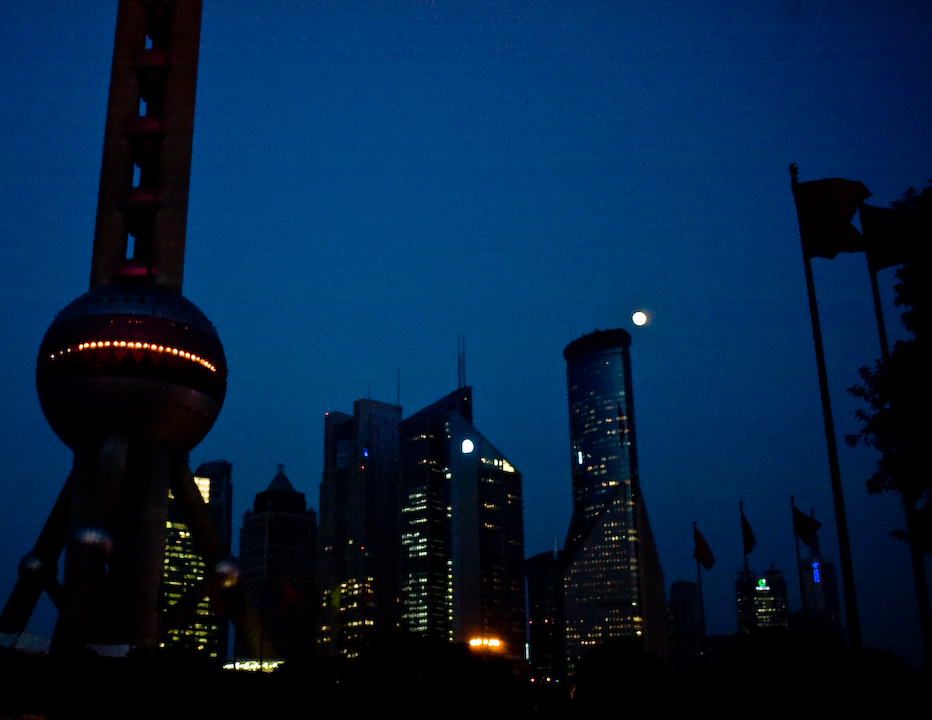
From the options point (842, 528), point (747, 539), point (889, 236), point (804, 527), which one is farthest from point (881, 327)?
point (747, 539)

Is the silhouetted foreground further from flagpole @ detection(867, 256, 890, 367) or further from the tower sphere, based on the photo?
the tower sphere

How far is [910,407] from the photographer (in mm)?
25344

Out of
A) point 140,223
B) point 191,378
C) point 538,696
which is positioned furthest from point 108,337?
point 538,696

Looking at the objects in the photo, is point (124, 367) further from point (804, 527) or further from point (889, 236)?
point (889, 236)

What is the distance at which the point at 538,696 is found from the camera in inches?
2184

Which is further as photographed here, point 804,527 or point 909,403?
point 804,527

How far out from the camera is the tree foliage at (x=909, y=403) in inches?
989

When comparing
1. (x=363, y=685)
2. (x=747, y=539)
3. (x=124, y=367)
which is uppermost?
(x=124, y=367)

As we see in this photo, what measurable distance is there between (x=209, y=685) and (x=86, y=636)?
25051 mm

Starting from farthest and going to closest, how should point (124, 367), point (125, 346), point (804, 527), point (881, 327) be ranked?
1. point (125, 346)
2. point (124, 367)
3. point (804, 527)
4. point (881, 327)

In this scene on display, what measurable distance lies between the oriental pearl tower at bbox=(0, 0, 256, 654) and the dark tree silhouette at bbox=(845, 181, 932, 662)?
52247mm

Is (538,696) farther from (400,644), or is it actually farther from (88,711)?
(88,711)

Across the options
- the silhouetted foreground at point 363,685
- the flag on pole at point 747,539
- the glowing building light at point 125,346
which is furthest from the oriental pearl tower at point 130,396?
the flag on pole at point 747,539

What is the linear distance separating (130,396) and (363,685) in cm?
3423
